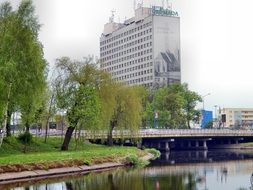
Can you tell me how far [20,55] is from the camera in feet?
183

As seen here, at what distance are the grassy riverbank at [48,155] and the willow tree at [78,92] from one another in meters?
5.07

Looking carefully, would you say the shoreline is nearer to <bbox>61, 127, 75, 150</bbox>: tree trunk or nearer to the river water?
the river water

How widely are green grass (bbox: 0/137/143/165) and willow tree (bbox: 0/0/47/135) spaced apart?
6.20 m

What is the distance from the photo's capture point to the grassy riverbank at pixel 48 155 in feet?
178

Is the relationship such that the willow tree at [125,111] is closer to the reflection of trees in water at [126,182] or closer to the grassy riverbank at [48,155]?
the grassy riverbank at [48,155]

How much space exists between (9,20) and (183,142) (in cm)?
10166

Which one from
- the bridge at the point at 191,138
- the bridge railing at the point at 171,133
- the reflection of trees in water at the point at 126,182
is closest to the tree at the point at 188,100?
the bridge at the point at 191,138

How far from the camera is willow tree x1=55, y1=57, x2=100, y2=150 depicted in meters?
72.4

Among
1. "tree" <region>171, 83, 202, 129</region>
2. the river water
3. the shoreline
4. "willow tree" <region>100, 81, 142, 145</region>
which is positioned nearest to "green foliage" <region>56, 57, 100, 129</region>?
the shoreline

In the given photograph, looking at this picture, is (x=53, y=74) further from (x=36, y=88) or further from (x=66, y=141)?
(x=36, y=88)

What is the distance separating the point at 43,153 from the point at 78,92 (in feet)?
42.1

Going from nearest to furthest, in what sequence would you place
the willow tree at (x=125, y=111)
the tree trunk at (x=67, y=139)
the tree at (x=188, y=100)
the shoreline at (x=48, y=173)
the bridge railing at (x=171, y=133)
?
the shoreline at (x=48, y=173)
the tree trunk at (x=67, y=139)
the willow tree at (x=125, y=111)
the bridge railing at (x=171, y=133)
the tree at (x=188, y=100)

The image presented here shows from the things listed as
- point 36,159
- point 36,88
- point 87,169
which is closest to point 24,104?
point 36,88

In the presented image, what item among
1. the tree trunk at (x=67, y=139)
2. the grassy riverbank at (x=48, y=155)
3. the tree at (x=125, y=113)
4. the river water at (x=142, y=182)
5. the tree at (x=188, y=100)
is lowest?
the river water at (x=142, y=182)
